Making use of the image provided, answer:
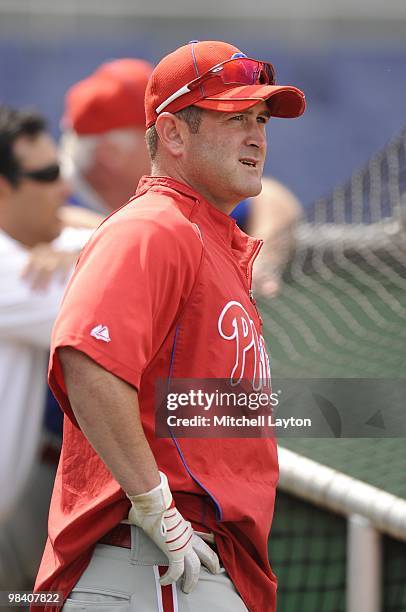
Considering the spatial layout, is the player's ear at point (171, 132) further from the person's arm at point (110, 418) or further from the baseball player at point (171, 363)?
the person's arm at point (110, 418)

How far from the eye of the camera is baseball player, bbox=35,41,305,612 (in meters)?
1.71

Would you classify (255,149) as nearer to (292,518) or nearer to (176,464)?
(176,464)

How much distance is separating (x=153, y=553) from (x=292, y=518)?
1149 mm

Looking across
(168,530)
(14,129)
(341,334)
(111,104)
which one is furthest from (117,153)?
(168,530)

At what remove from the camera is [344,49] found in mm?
9188

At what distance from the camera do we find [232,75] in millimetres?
1944

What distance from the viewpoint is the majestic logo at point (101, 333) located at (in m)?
1.68

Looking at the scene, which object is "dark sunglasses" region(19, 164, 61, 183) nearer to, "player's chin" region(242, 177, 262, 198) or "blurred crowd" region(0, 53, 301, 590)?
"blurred crowd" region(0, 53, 301, 590)

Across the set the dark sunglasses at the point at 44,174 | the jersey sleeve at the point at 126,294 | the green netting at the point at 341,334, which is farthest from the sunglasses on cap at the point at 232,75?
the dark sunglasses at the point at 44,174

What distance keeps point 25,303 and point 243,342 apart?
1320 millimetres

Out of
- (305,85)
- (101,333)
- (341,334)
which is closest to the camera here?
(101,333)

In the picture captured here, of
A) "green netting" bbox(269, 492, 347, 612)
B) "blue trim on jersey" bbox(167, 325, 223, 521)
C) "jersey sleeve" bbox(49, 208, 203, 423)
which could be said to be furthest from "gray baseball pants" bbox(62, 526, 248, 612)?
"green netting" bbox(269, 492, 347, 612)

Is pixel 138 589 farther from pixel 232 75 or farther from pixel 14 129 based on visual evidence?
pixel 14 129

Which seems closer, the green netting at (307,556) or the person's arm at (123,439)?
the person's arm at (123,439)
